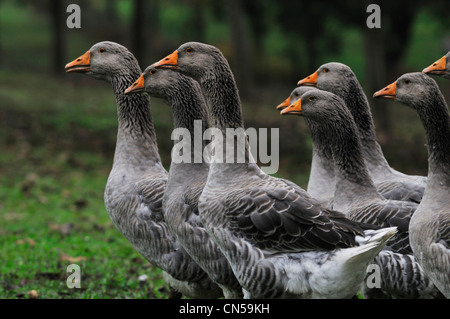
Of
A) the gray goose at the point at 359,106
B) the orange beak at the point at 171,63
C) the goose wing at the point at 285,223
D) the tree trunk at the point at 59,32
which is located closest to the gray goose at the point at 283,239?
the goose wing at the point at 285,223

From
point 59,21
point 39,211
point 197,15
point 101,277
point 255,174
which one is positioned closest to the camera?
point 255,174

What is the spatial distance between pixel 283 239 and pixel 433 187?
126cm

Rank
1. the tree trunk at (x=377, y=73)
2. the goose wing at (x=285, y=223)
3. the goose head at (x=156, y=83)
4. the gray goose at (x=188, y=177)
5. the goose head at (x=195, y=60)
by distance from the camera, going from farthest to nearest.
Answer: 1. the tree trunk at (x=377, y=73)
2. the goose head at (x=156, y=83)
3. the goose head at (x=195, y=60)
4. the gray goose at (x=188, y=177)
5. the goose wing at (x=285, y=223)

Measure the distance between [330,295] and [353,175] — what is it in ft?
5.00

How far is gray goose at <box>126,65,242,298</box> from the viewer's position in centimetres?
509

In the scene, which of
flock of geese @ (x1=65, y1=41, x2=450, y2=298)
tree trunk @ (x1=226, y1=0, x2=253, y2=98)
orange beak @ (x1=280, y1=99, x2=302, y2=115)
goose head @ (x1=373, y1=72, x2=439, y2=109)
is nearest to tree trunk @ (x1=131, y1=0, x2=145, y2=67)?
tree trunk @ (x1=226, y1=0, x2=253, y2=98)

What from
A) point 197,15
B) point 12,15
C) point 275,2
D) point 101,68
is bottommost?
point 101,68

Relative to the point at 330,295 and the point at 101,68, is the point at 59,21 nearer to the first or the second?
the point at 101,68

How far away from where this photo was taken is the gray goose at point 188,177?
200 inches

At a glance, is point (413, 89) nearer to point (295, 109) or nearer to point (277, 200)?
point (295, 109)

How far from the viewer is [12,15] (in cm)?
5209

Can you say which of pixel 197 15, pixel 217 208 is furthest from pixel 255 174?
pixel 197 15

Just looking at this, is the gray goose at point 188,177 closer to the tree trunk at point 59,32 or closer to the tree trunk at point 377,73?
the tree trunk at point 377,73

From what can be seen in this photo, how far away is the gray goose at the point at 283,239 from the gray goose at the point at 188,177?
0.37 m
